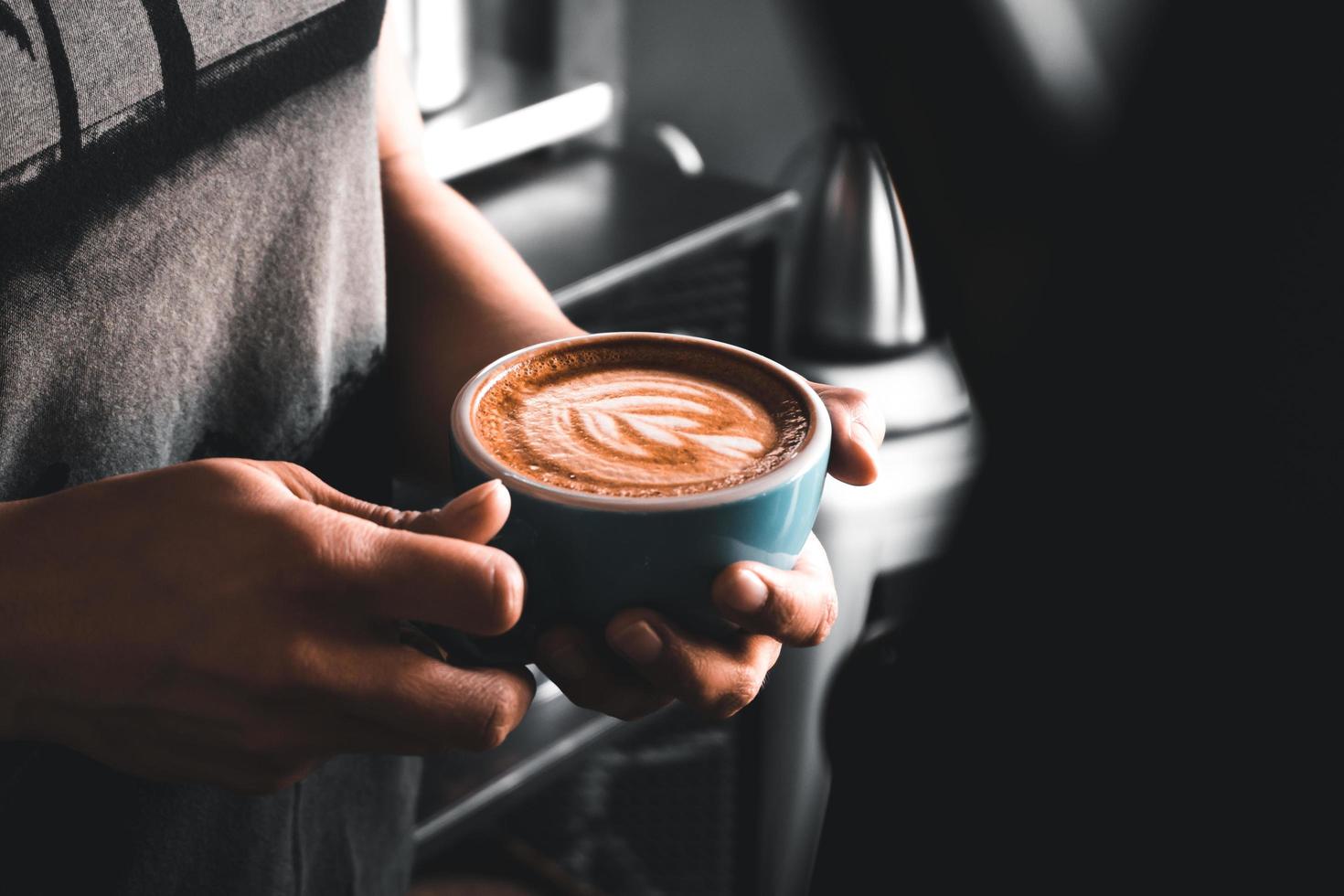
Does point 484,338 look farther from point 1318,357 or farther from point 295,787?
point 1318,357

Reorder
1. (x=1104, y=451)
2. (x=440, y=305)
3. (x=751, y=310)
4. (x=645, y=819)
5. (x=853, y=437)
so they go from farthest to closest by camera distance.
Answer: (x=645, y=819) < (x=751, y=310) < (x=440, y=305) < (x=853, y=437) < (x=1104, y=451)

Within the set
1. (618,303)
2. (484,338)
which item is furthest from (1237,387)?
(618,303)

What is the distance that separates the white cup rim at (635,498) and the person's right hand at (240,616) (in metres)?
0.03

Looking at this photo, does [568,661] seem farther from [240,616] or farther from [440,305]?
[440,305]

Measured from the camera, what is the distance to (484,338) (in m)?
0.63

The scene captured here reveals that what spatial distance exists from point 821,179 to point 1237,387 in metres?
0.99

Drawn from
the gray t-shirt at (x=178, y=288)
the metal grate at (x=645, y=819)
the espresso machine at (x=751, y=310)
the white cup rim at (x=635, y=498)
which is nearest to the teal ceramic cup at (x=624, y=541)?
the white cup rim at (x=635, y=498)

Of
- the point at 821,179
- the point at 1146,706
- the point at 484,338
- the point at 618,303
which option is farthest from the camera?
the point at 821,179

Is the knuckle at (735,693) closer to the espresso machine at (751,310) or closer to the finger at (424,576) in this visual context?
the finger at (424,576)

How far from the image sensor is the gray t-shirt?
486 millimetres

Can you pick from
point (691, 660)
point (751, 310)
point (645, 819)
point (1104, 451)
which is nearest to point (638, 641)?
point (691, 660)

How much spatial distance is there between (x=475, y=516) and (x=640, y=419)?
14cm

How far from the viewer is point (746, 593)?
44 centimetres

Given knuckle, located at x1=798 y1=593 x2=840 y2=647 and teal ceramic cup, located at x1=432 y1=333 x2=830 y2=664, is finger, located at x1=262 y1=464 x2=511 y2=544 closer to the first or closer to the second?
teal ceramic cup, located at x1=432 y1=333 x2=830 y2=664
